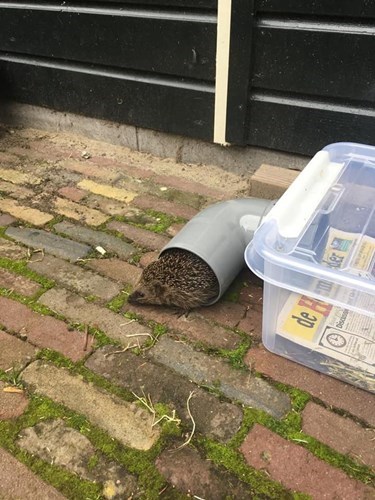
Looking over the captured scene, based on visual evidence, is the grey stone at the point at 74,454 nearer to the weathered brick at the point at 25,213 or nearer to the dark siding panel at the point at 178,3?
the weathered brick at the point at 25,213

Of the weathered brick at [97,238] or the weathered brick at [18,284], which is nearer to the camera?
the weathered brick at [18,284]

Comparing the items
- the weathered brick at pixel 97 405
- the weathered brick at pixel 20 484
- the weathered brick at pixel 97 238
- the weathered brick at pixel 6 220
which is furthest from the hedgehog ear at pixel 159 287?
the weathered brick at pixel 6 220

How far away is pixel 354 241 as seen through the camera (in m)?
2.11

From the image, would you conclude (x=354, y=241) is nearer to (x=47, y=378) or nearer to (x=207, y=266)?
(x=207, y=266)

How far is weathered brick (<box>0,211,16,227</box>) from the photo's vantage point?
3057 mm

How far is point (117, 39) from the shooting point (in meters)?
3.58

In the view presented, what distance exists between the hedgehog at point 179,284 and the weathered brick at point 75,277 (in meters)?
0.19

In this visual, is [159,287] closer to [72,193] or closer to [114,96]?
[72,193]

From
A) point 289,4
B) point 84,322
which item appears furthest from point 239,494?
point 289,4

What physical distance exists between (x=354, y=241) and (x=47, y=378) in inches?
60.3

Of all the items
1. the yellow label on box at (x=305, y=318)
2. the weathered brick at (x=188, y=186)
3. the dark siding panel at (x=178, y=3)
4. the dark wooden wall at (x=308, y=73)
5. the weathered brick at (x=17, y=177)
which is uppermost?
the dark siding panel at (x=178, y=3)

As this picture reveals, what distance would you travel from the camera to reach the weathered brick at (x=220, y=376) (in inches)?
75.2

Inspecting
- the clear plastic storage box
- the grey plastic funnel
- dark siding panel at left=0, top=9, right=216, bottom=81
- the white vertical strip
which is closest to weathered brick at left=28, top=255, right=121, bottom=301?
the grey plastic funnel

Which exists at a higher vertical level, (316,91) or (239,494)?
(316,91)
